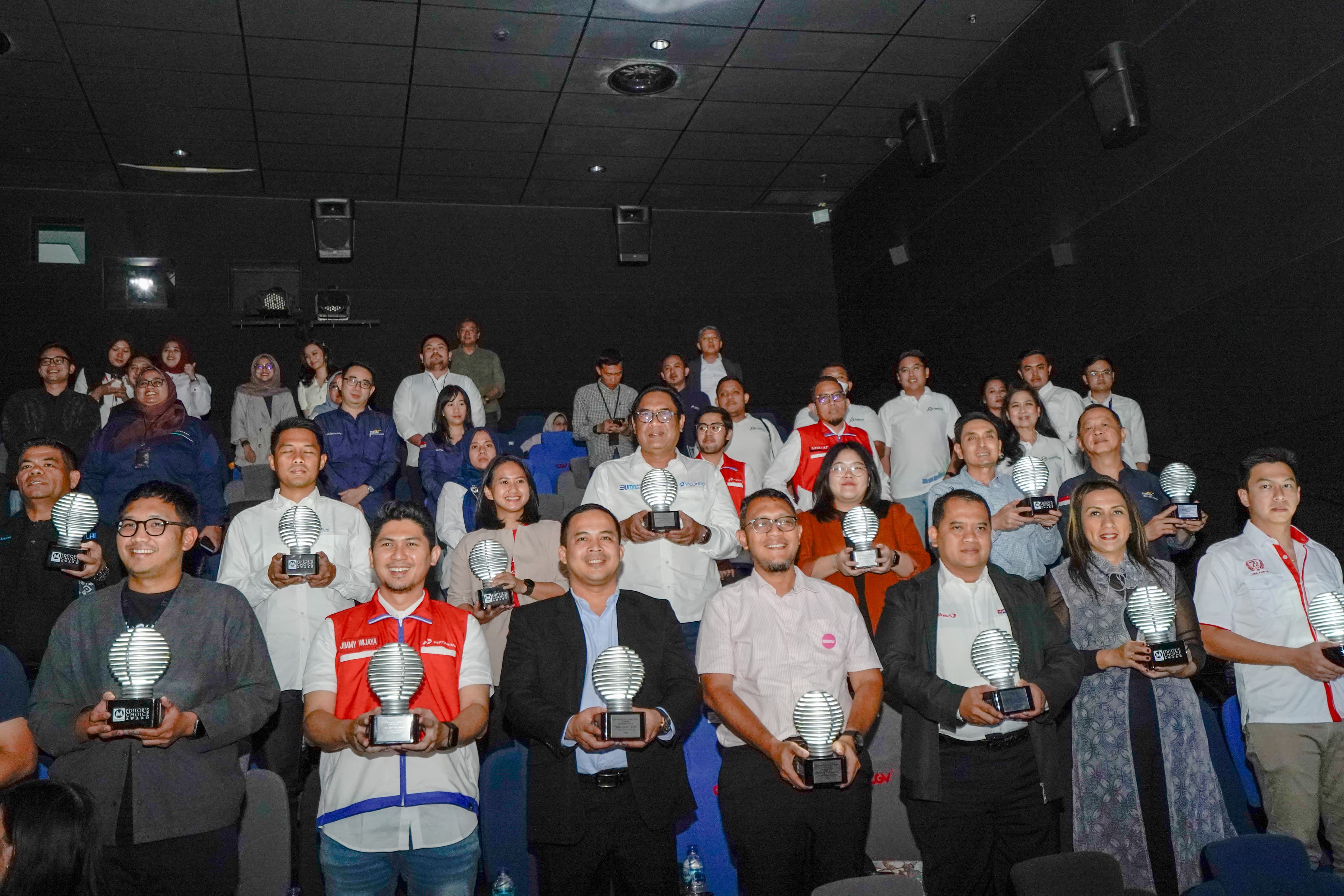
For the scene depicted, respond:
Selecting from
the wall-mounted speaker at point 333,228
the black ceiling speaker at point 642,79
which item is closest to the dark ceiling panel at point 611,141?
the black ceiling speaker at point 642,79

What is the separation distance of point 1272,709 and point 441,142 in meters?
7.16

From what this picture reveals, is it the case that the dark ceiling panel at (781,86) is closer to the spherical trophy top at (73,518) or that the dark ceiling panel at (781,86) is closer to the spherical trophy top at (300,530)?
the spherical trophy top at (300,530)

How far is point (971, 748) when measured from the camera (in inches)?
119

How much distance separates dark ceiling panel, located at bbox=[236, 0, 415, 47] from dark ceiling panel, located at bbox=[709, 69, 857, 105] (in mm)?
2250

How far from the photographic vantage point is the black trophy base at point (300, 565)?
3.20 meters

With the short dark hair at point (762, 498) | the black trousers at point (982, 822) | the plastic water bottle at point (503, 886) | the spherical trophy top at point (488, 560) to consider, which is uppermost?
the short dark hair at point (762, 498)

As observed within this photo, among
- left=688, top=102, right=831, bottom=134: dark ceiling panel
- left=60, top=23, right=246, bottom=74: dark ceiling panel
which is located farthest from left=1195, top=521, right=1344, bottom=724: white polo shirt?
left=60, top=23, right=246, bottom=74: dark ceiling panel

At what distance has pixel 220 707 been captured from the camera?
265cm

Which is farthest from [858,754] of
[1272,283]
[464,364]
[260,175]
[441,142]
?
[260,175]

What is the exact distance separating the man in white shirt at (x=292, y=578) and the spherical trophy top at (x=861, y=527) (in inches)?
65.6

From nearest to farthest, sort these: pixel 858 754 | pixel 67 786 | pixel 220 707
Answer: pixel 67 786
pixel 220 707
pixel 858 754

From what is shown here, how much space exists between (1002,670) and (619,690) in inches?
39.0

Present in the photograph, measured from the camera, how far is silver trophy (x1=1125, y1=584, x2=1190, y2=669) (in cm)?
300

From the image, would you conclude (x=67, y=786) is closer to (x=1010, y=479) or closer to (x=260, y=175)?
(x=1010, y=479)
